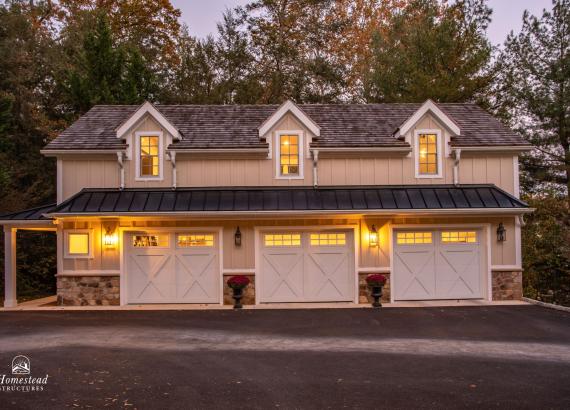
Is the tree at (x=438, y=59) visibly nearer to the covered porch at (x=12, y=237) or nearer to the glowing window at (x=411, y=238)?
the glowing window at (x=411, y=238)

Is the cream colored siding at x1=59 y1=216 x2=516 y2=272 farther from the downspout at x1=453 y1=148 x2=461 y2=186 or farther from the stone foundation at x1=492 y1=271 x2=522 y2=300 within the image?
the downspout at x1=453 y1=148 x2=461 y2=186

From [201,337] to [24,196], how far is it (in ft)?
40.6

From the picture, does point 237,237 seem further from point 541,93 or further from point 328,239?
point 541,93

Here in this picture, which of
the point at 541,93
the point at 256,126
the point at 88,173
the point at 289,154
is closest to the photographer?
the point at 88,173

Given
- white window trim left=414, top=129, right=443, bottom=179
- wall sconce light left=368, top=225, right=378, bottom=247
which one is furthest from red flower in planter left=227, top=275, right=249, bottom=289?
white window trim left=414, top=129, right=443, bottom=179

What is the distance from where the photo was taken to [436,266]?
14.6 meters

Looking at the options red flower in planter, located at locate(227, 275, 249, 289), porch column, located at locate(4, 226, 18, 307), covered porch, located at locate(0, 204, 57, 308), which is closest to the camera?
red flower in planter, located at locate(227, 275, 249, 289)

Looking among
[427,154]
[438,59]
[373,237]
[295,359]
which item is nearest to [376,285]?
[373,237]

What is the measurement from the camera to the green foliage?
59.0 feet

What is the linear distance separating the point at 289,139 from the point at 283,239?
3.24 metres

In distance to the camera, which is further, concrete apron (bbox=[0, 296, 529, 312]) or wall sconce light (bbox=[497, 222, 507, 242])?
wall sconce light (bbox=[497, 222, 507, 242])

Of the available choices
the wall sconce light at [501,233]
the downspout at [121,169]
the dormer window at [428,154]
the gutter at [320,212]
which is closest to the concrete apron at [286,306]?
the wall sconce light at [501,233]

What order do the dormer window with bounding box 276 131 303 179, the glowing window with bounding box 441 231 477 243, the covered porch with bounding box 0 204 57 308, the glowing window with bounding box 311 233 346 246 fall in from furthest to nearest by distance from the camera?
1. the dormer window with bounding box 276 131 303 179
2. the glowing window with bounding box 441 231 477 243
3. the glowing window with bounding box 311 233 346 246
4. the covered porch with bounding box 0 204 57 308

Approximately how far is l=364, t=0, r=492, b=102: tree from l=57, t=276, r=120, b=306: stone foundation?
640 inches
